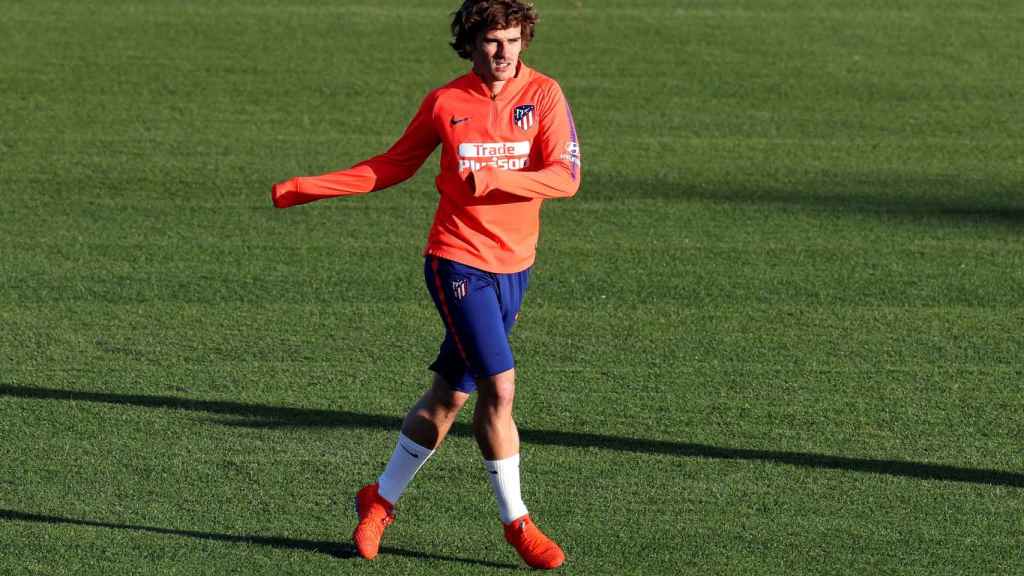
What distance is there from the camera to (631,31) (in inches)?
586

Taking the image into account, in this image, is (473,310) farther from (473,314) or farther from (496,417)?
(496,417)

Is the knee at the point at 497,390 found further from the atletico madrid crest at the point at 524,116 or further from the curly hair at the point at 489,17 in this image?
the curly hair at the point at 489,17

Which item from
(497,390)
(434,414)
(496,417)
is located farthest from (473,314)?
(434,414)

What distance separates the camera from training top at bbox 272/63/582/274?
5.39 m

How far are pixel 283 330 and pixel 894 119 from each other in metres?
6.28

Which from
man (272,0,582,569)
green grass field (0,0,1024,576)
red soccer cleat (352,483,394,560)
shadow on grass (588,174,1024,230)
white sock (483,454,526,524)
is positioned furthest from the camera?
shadow on grass (588,174,1024,230)

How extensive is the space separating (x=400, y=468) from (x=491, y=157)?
4.02ft

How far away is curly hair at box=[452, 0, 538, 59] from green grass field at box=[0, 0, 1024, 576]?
1.91 meters

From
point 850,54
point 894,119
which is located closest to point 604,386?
point 894,119

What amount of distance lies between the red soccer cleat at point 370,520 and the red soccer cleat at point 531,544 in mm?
477

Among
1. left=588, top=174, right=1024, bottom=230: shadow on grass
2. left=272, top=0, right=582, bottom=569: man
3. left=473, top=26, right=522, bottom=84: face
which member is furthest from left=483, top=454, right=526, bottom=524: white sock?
left=588, top=174, right=1024, bottom=230: shadow on grass

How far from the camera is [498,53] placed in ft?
17.4

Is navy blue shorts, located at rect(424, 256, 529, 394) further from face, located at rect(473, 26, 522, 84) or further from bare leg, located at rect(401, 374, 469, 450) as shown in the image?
face, located at rect(473, 26, 522, 84)

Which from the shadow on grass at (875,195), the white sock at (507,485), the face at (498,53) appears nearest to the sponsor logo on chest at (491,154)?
the face at (498,53)
